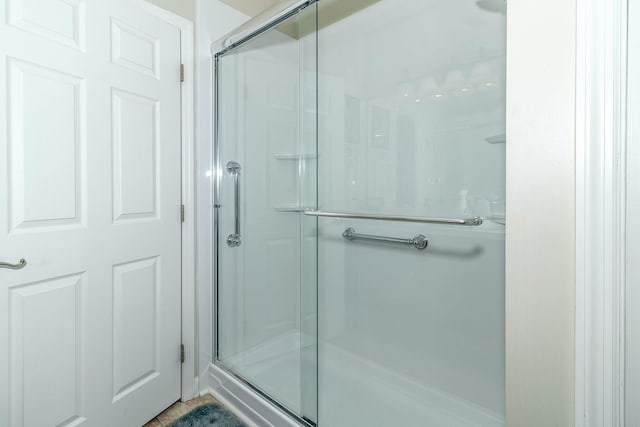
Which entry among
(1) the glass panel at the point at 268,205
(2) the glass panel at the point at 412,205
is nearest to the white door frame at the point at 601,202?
(2) the glass panel at the point at 412,205

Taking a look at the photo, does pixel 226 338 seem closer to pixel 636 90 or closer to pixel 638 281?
pixel 638 281

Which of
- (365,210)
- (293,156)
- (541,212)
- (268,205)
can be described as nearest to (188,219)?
(268,205)

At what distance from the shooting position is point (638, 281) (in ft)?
1.94

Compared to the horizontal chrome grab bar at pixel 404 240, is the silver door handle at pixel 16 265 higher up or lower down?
lower down

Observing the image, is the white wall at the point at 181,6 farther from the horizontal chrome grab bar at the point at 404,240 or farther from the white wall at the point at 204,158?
the horizontal chrome grab bar at the point at 404,240

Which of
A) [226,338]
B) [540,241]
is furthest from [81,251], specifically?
[540,241]

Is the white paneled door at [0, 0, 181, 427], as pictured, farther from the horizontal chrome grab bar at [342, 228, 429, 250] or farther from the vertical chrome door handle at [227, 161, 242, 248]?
the horizontal chrome grab bar at [342, 228, 429, 250]

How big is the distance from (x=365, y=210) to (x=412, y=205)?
267 mm

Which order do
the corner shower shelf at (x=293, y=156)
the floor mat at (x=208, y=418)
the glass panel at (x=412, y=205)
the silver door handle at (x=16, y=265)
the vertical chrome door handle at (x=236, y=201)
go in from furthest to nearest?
the vertical chrome door handle at (x=236, y=201) → the corner shower shelf at (x=293, y=156) → the floor mat at (x=208, y=418) → the glass panel at (x=412, y=205) → the silver door handle at (x=16, y=265)

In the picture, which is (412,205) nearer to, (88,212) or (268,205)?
(268,205)

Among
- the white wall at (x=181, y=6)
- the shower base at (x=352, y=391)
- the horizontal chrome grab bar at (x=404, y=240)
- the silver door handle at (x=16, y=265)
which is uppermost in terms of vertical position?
the white wall at (x=181, y=6)

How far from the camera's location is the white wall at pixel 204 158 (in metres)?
1.74

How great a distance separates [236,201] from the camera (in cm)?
183

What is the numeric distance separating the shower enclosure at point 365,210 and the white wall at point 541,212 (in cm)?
59
